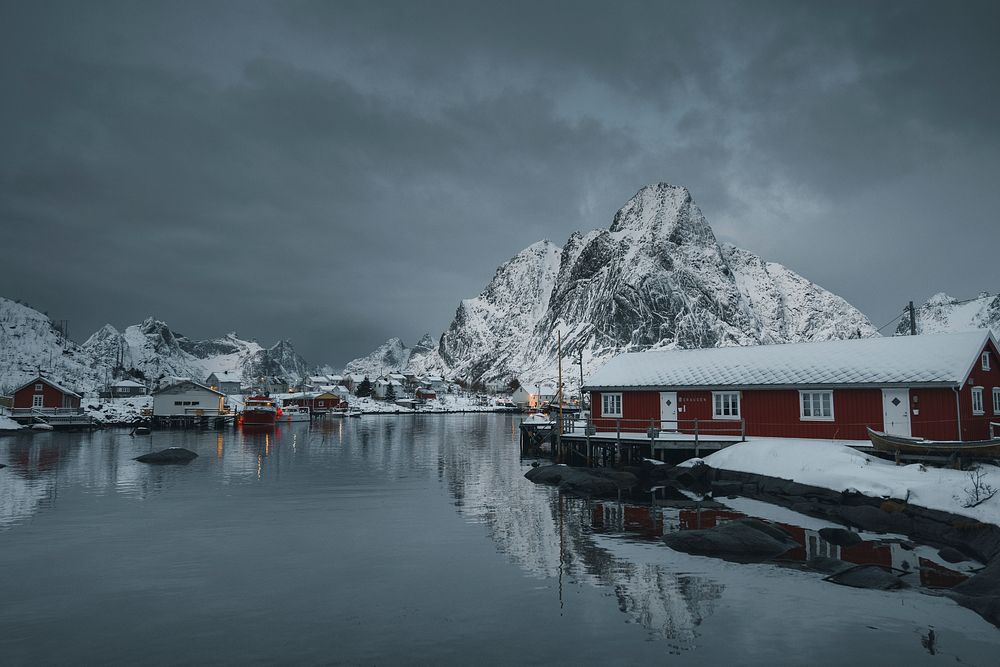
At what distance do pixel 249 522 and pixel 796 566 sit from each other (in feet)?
71.7

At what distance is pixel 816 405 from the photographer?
3741 centimetres

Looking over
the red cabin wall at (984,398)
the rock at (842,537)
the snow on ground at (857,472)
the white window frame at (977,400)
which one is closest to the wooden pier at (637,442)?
the snow on ground at (857,472)

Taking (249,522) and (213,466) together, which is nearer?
(249,522)

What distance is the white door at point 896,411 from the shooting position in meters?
34.5

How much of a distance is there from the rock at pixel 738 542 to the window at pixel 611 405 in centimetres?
2272

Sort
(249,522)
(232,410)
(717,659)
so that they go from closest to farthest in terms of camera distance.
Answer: (717,659)
(249,522)
(232,410)

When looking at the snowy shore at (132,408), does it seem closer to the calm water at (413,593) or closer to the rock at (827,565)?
the calm water at (413,593)

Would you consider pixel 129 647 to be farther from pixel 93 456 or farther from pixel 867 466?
pixel 93 456

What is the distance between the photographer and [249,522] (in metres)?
28.0

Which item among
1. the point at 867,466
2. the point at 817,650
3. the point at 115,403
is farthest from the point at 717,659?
the point at 115,403

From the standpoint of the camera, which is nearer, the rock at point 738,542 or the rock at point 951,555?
the rock at point 951,555

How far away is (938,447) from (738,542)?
13271 mm

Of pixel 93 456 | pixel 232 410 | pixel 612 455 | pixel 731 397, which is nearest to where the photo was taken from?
pixel 731 397

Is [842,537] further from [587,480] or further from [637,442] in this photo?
[637,442]
